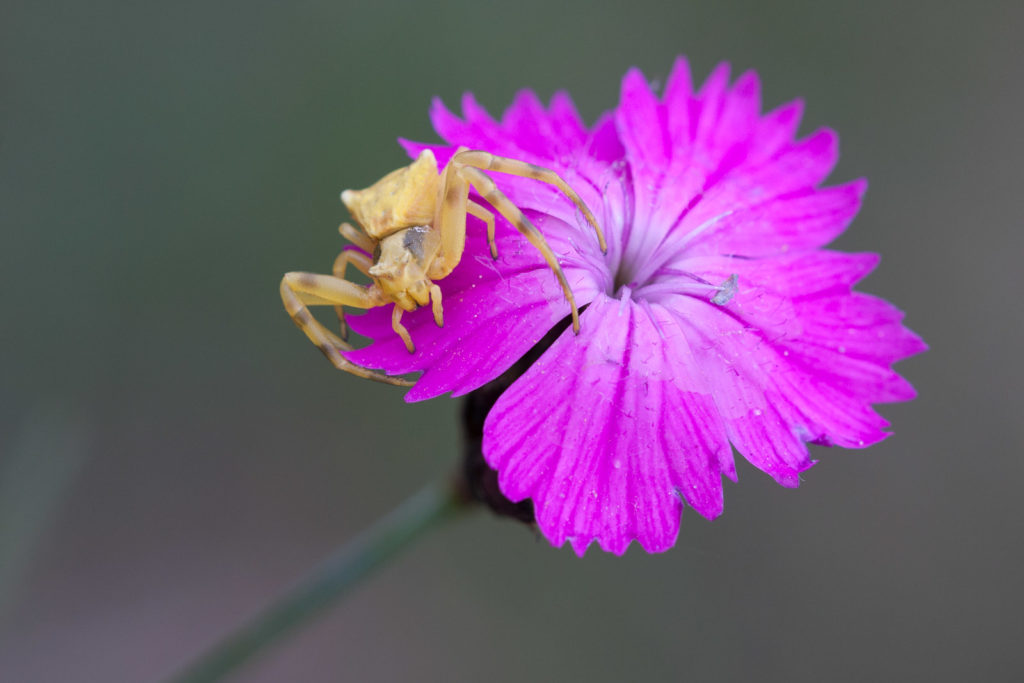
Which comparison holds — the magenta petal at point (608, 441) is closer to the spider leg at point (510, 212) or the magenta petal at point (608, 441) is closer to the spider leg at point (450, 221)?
the spider leg at point (510, 212)

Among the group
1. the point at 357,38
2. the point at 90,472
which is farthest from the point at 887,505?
the point at 90,472

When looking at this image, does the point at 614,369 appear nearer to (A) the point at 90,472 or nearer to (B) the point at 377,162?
(B) the point at 377,162

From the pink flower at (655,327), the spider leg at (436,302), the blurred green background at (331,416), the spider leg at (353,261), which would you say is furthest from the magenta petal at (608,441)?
the blurred green background at (331,416)

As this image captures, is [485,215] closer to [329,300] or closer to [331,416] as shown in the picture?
[329,300]

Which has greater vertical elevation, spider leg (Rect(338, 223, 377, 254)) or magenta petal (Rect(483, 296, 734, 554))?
spider leg (Rect(338, 223, 377, 254))

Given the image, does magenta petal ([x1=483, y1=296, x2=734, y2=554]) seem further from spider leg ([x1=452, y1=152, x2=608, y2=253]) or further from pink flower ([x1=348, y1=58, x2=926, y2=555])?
spider leg ([x1=452, y1=152, x2=608, y2=253])

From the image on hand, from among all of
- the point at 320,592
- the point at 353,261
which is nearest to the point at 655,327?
the point at 353,261

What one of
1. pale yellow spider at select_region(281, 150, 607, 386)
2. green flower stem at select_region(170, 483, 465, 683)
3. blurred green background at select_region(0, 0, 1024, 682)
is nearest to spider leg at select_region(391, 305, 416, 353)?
pale yellow spider at select_region(281, 150, 607, 386)

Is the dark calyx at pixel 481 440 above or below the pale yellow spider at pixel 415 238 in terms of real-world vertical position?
below
